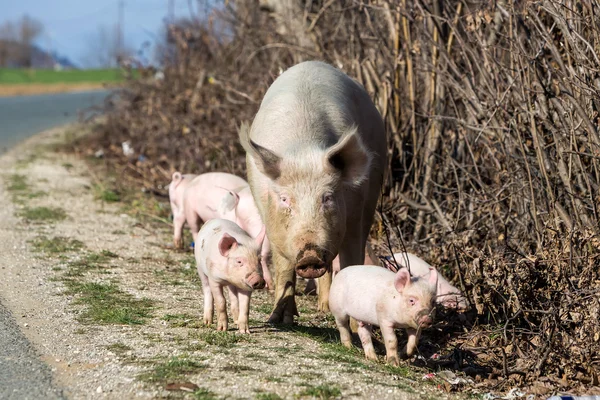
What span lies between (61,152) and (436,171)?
8.97 meters

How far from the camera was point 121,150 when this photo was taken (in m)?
14.6

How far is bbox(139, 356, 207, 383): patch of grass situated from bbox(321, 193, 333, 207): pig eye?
1243mm

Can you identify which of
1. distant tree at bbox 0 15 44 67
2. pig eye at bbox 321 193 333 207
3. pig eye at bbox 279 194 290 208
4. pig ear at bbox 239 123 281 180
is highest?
pig ear at bbox 239 123 281 180

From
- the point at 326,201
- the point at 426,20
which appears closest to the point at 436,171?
the point at 426,20

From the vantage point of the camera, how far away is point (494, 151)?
7133 millimetres

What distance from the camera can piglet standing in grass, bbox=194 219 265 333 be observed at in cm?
532

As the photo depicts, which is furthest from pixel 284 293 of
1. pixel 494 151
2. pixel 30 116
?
pixel 30 116

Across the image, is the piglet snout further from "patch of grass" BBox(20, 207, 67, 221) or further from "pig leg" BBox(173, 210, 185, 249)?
"patch of grass" BBox(20, 207, 67, 221)

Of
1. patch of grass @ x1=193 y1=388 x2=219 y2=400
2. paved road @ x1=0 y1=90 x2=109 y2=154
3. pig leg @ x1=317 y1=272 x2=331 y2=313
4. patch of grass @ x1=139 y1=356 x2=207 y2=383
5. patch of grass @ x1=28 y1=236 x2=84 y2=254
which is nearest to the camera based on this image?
patch of grass @ x1=193 y1=388 x2=219 y2=400

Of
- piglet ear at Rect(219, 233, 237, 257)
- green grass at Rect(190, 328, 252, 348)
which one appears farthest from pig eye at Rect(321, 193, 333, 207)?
green grass at Rect(190, 328, 252, 348)

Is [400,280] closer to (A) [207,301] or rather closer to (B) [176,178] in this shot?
(A) [207,301]

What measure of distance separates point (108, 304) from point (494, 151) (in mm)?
3102

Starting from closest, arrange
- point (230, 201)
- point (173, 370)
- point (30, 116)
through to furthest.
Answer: point (173, 370), point (230, 201), point (30, 116)

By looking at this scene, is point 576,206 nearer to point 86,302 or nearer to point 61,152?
point 86,302
